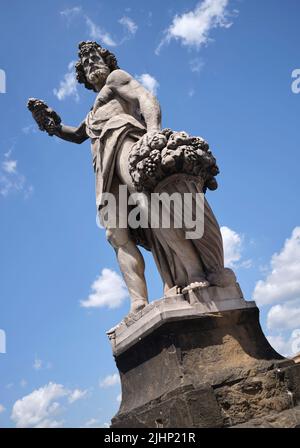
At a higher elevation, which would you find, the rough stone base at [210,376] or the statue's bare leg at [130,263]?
the statue's bare leg at [130,263]

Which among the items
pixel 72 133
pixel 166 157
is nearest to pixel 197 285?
pixel 166 157

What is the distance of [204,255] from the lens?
4.45 metres

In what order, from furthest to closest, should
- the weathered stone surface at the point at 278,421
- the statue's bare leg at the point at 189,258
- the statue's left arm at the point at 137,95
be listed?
the statue's left arm at the point at 137,95
the statue's bare leg at the point at 189,258
the weathered stone surface at the point at 278,421

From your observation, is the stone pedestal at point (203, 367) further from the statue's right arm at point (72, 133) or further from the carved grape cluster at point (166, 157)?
the statue's right arm at point (72, 133)

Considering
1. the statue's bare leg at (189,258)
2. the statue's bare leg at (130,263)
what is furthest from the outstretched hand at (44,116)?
the statue's bare leg at (189,258)

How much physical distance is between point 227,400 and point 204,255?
1.38 metres

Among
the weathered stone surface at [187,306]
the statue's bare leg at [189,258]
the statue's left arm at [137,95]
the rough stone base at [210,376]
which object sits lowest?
the rough stone base at [210,376]

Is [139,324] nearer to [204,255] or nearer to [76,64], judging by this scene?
[204,255]

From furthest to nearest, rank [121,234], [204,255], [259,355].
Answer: [121,234] < [204,255] < [259,355]

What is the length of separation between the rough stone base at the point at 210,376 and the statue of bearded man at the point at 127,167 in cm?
47

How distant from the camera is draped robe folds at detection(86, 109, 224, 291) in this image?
4.43m

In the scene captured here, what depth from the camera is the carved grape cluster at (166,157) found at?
4.28m

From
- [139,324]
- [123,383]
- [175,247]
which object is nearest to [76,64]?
[175,247]
